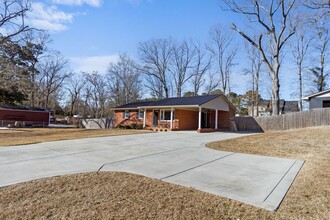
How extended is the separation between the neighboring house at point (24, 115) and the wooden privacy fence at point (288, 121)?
2736cm

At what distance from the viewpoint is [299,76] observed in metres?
31.6

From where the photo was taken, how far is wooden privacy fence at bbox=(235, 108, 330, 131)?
688 inches

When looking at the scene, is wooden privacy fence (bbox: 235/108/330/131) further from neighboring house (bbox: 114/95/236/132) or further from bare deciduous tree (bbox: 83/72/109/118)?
bare deciduous tree (bbox: 83/72/109/118)

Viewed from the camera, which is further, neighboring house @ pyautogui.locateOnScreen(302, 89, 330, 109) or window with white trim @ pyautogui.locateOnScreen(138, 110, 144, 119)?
window with white trim @ pyautogui.locateOnScreen(138, 110, 144, 119)

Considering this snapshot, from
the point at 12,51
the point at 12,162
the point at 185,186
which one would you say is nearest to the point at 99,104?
the point at 12,51

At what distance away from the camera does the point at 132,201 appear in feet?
11.3

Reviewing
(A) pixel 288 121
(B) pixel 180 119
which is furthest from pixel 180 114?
(A) pixel 288 121

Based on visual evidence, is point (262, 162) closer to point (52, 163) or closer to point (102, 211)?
point (102, 211)

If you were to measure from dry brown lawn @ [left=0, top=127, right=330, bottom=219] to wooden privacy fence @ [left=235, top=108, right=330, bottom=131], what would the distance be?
15564 mm

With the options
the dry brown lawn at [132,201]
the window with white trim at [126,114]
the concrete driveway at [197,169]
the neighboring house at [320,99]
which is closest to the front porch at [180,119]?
the window with white trim at [126,114]

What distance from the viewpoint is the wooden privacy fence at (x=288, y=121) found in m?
17.5

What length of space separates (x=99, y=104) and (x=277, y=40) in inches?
1513

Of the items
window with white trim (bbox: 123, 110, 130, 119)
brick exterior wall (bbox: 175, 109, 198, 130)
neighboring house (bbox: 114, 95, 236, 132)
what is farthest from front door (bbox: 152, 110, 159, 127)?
window with white trim (bbox: 123, 110, 130, 119)

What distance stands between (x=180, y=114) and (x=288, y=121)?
991 centimetres
